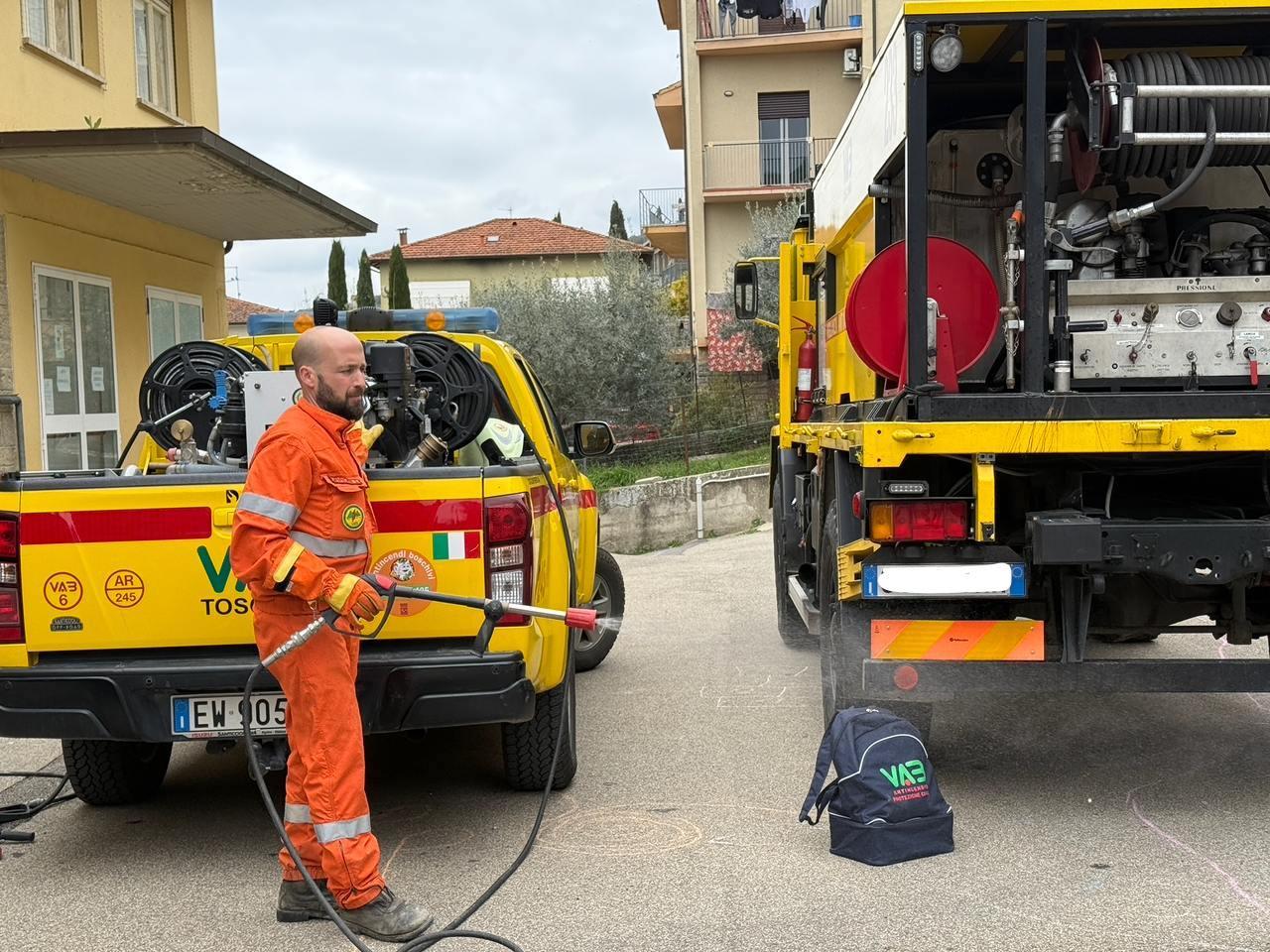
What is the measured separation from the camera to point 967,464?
16.5 ft

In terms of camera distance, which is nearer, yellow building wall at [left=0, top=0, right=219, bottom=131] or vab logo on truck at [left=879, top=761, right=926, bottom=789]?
vab logo on truck at [left=879, top=761, right=926, bottom=789]

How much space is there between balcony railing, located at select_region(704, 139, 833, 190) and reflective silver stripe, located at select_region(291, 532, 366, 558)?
2879 centimetres


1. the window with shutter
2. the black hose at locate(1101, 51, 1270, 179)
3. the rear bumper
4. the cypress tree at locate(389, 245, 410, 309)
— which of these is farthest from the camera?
the cypress tree at locate(389, 245, 410, 309)

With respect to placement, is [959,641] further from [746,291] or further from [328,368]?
[746,291]

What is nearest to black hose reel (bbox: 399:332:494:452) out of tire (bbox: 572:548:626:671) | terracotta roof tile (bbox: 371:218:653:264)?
tire (bbox: 572:548:626:671)

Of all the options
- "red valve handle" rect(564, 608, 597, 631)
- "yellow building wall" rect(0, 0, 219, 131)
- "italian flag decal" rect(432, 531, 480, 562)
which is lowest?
"red valve handle" rect(564, 608, 597, 631)

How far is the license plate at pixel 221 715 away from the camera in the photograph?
4422mm

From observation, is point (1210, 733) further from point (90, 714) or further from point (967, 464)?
point (90, 714)

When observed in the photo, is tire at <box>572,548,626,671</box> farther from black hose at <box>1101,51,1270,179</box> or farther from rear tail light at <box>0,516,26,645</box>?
black hose at <box>1101,51,1270,179</box>

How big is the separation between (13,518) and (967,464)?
3.41 m

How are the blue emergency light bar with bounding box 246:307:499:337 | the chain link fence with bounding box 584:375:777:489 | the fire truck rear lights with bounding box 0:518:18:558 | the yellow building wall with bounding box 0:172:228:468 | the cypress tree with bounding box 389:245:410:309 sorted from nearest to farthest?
1. the fire truck rear lights with bounding box 0:518:18:558
2. the blue emergency light bar with bounding box 246:307:499:337
3. the yellow building wall with bounding box 0:172:228:468
4. the chain link fence with bounding box 584:375:777:489
5. the cypress tree with bounding box 389:245:410:309

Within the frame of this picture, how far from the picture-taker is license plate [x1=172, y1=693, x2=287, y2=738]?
4.42 m

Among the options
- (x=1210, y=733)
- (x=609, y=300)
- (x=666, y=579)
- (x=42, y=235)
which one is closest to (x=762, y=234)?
(x=609, y=300)

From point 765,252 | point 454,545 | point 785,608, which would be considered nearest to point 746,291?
point 785,608
